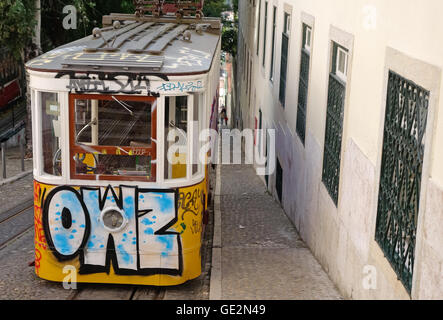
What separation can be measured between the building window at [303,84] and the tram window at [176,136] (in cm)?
377

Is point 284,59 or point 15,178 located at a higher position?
point 284,59

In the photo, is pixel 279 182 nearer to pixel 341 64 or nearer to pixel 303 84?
pixel 303 84

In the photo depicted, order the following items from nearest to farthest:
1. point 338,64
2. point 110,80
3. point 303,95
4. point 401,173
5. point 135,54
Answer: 1. point 401,173
2. point 110,80
3. point 135,54
4. point 338,64
5. point 303,95

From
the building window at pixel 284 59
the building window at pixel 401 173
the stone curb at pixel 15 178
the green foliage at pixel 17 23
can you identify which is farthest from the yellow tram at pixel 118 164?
the green foliage at pixel 17 23

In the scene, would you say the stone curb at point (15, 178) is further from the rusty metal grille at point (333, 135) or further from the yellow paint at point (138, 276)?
the rusty metal grille at point (333, 135)

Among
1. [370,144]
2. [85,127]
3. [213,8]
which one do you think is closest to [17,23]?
[85,127]

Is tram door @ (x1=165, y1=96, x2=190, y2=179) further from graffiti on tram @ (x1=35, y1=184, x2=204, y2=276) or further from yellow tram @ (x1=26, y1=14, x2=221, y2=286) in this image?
graffiti on tram @ (x1=35, y1=184, x2=204, y2=276)

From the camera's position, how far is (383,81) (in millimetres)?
6398

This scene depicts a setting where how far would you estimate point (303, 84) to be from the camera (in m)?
11.8

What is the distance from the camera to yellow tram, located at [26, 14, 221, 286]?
7.74 m

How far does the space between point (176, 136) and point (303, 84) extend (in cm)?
433

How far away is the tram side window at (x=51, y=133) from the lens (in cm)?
787

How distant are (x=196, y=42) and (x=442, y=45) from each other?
19.5 feet
